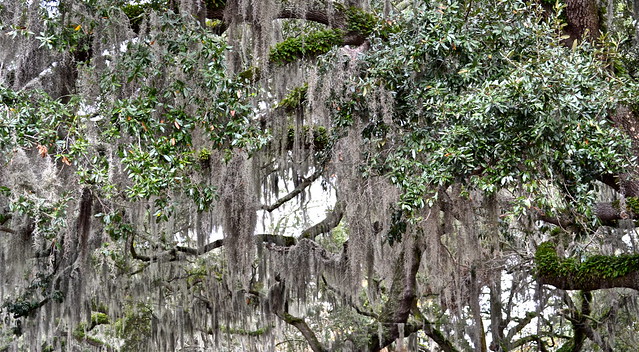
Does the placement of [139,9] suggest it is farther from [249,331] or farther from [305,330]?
[249,331]

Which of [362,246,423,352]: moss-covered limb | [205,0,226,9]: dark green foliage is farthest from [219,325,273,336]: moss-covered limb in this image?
[205,0,226,9]: dark green foliage

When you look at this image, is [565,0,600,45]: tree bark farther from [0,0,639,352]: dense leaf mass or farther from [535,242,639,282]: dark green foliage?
[535,242,639,282]: dark green foliage

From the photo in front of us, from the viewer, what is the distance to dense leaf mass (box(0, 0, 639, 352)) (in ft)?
15.8

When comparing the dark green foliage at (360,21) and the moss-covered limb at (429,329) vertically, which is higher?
the dark green foliage at (360,21)

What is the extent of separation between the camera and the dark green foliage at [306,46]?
6418mm

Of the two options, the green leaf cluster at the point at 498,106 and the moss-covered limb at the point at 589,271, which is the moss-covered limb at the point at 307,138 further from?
the moss-covered limb at the point at 589,271

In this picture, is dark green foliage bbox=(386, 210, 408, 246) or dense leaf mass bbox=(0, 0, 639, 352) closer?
dense leaf mass bbox=(0, 0, 639, 352)

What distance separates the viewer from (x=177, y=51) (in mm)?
5191

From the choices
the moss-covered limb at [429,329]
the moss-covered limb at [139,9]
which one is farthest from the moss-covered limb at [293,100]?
the moss-covered limb at [429,329]

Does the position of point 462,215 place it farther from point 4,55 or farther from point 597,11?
point 4,55

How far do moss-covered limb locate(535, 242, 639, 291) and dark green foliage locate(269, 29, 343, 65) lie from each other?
2627 millimetres

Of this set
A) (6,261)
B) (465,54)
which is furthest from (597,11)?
(6,261)

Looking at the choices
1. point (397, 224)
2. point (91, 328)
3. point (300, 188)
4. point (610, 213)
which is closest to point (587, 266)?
point (610, 213)

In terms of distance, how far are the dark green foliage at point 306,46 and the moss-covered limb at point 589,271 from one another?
2.63 metres
